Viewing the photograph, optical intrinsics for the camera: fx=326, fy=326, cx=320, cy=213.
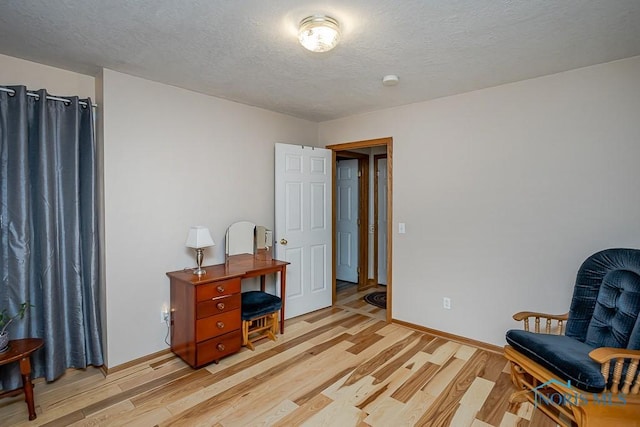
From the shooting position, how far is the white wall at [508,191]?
2.49 metres

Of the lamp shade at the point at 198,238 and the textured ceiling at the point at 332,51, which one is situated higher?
the textured ceiling at the point at 332,51

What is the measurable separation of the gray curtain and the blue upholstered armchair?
128 inches

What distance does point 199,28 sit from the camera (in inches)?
78.2

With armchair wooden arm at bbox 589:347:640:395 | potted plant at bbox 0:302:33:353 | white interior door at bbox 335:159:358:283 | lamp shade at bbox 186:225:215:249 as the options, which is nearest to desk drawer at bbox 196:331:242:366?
lamp shade at bbox 186:225:215:249

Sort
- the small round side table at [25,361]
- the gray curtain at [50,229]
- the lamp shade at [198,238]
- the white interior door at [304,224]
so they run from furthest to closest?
the white interior door at [304,224] → the lamp shade at [198,238] → the gray curtain at [50,229] → the small round side table at [25,361]

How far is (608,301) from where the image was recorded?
86.4 inches

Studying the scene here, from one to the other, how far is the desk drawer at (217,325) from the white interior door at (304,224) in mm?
999

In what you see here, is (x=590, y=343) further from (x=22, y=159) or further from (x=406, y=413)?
(x=22, y=159)

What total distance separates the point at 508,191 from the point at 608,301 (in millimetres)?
1122

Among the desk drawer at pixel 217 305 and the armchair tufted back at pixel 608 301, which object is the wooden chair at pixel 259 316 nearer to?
the desk drawer at pixel 217 305

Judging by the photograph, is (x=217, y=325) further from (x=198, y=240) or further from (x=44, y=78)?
(x=44, y=78)

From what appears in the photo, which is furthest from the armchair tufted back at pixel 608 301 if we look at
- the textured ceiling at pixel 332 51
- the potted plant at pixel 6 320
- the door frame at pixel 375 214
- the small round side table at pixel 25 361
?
the potted plant at pixel 6 320

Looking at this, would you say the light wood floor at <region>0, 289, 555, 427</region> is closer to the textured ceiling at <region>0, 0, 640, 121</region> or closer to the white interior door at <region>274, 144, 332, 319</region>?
the white interior door at <region>274, 144, 332, 319</region>

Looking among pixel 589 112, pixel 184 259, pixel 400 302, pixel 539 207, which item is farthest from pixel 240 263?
pixel 589 112
